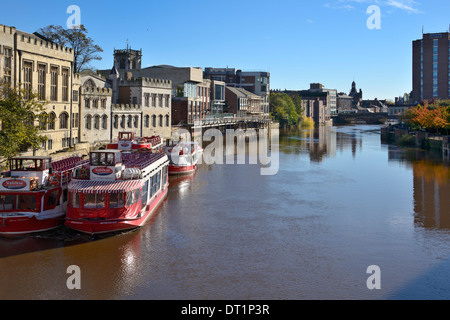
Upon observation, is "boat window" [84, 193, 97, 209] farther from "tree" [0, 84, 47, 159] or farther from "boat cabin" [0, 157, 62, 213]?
"tree" [0, 84, 47, 159]

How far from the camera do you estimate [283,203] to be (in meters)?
37.7

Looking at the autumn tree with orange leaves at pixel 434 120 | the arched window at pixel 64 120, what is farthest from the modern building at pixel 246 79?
the arched window at pixel 64 120

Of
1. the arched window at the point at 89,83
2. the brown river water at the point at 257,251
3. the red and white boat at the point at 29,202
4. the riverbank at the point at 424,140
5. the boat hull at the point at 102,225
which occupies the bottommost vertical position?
the brown river water at the point at 257,251

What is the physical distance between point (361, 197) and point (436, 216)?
704 cm

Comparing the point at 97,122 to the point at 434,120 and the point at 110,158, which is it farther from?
the point at 434,120

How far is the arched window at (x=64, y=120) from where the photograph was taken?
55.7 meters

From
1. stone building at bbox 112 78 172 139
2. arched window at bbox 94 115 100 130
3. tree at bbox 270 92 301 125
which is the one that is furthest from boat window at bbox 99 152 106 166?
tree at bbox 270 92 301 125

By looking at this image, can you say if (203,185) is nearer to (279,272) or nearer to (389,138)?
(279,272)

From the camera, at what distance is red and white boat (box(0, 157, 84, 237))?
26.4 m

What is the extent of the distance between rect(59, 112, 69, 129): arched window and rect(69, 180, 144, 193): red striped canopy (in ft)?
98.5

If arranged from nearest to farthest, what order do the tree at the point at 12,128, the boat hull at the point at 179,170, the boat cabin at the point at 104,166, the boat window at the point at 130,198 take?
the boat window at the point at 130,198 → the boat cabin at the point at 104,166 → the tree at the point at 12,128 → the boat hull at the point at 179,170

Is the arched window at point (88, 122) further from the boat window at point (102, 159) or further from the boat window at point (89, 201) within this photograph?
the boat window at point (89, 201)

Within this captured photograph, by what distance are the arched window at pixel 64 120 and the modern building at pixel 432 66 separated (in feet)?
506

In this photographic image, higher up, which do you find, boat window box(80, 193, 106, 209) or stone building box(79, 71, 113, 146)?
stone building box(79, 71, 113, 146)
